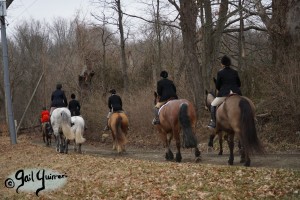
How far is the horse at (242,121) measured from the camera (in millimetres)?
11531

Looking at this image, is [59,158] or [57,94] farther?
[57,94]

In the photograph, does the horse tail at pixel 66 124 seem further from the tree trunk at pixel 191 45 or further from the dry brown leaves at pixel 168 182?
the tree trunk at pixel 191 45

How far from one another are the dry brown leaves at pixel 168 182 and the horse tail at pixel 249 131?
701 mm

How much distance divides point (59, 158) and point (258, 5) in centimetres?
1173

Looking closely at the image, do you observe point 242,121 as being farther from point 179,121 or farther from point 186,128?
point 179,121

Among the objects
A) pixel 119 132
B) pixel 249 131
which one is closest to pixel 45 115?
pixel 119 132

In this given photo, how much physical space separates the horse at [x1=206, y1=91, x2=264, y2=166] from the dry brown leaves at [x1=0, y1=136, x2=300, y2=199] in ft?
2.38

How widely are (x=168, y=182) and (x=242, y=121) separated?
2.70 metres

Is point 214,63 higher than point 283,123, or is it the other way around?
point 214,63

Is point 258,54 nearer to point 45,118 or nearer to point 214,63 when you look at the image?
point 214,63

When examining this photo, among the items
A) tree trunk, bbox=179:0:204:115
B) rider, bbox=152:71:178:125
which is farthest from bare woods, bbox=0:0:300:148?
rider, bbox=152:71:178:125

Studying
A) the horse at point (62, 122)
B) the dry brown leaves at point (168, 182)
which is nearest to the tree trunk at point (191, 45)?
the horse at point (62, 122)

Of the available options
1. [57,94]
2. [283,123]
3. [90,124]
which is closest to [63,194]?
[57,94]

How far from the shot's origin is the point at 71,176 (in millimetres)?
12625
